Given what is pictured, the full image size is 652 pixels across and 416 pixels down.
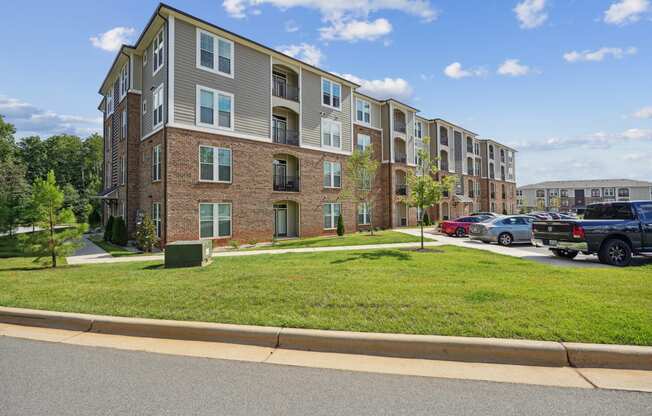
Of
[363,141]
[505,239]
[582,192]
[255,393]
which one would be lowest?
[255,393]

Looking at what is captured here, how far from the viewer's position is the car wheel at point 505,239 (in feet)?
55.3

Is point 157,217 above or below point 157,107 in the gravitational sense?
below

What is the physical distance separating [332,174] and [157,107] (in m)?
12.0

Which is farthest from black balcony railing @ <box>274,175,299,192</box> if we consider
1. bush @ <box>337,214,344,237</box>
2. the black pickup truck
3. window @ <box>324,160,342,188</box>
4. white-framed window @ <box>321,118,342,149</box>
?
the black pickup truck

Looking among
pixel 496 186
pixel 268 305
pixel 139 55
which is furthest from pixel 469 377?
pixel 496 186

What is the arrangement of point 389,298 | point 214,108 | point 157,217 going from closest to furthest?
point 389,298 < point 157,217 < point 214,108

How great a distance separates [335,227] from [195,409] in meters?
21.7

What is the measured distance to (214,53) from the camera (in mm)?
A: 18453

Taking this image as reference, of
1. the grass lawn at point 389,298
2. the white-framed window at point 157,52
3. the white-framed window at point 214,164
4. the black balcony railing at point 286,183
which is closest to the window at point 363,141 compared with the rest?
the black balcony railing at point 286,183

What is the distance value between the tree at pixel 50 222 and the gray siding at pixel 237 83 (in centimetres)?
716

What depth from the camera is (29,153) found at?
190 ft

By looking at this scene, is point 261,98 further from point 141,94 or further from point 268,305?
point 268,305

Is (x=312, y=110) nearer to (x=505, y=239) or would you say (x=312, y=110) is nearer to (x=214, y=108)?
(x=214, y=108)

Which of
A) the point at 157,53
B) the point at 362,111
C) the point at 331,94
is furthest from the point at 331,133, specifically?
the point at 157,53
